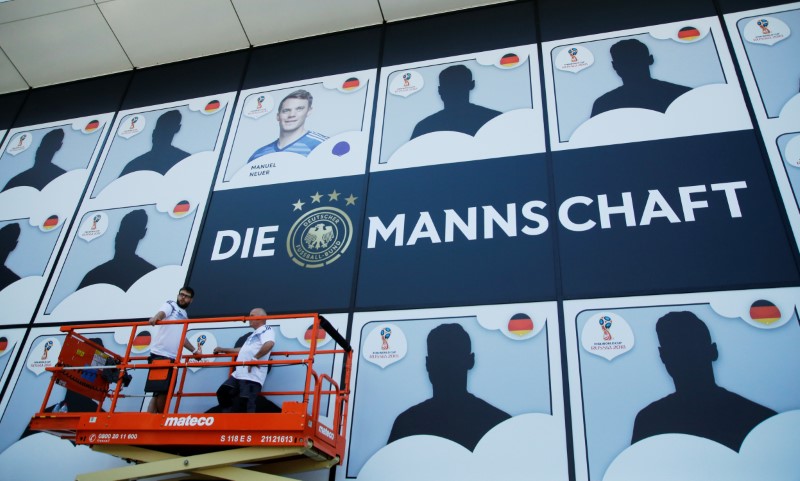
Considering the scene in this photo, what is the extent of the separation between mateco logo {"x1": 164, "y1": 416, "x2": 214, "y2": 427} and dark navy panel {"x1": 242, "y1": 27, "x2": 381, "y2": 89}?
22.2 ft

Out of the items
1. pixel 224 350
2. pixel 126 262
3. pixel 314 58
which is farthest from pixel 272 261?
pixel 314 58

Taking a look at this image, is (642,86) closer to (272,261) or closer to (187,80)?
(272,261)

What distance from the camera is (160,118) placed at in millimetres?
12133

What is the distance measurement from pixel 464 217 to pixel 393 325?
73.1 inches

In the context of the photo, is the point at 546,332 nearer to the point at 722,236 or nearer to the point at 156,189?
the point at 722,236

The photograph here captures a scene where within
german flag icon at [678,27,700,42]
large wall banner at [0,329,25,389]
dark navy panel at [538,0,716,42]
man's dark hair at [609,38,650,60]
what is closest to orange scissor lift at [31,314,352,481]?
large wall banner at [0,329,25,389]

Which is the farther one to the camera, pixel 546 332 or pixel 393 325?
pixel 393 325

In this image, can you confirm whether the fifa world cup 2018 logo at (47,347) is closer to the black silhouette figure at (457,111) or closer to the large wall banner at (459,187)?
the large wall banner at (459,187)

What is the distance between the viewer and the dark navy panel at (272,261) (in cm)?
924

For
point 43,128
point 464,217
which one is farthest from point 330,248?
point 43,128

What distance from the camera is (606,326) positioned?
7.86 m

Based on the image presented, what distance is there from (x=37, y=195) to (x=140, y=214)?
8.29 ft

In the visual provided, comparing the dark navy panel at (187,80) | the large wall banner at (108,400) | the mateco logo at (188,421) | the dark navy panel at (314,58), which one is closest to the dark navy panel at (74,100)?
the dark navy panel at (187,80)

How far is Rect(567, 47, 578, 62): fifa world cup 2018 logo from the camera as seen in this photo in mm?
10289
